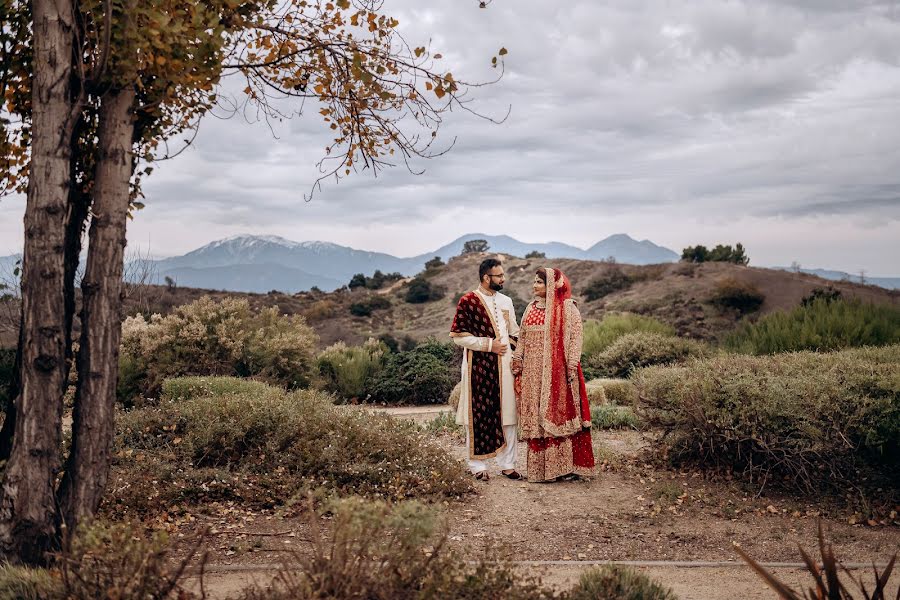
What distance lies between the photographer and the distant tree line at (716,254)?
36.0 metres

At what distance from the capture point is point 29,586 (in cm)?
384

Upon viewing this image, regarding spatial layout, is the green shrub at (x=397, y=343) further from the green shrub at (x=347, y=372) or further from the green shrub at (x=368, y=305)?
the green shrub at (x=368, y=305)

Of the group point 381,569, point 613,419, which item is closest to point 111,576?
point 381,569

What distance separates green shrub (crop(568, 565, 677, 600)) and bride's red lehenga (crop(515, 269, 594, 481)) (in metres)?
3.86

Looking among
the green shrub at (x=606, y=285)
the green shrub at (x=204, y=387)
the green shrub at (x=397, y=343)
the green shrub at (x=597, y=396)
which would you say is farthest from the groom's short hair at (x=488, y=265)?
the green shrub at (x=606, y=285)

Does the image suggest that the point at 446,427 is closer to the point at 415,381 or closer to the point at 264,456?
the point at 264,456

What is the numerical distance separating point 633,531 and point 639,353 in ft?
30.0

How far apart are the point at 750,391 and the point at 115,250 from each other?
5.50 metres

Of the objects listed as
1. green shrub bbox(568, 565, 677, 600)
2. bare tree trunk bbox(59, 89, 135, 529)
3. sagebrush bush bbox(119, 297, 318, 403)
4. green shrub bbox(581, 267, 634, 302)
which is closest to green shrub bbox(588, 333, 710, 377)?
sagebrush bush bbox(119, 297, 318, 403)

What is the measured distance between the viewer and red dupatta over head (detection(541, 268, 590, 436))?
7.95 meters

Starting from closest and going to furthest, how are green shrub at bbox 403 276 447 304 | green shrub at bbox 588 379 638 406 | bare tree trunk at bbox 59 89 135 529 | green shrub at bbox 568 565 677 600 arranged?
green shrub at bbox 568 565 677 600
bare tree trunk at bbox 59 89 135 529
green shrub at bbox 588 379 638 406
green shrub at bbox 403 276 447 304

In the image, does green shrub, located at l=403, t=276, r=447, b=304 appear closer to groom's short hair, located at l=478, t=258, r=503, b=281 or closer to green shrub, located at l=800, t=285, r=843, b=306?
green shrub, located at l=800, t=285, r=843, b=306

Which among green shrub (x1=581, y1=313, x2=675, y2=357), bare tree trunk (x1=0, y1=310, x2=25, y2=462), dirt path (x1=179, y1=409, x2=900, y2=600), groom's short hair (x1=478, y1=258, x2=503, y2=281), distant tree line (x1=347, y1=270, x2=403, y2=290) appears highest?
distant tree line (x1=347, y1=270, x2=403, y2=290)

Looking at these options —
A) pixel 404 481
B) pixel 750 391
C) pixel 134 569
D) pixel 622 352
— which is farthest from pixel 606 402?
pixel 134 569
